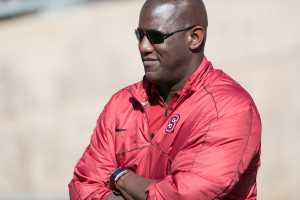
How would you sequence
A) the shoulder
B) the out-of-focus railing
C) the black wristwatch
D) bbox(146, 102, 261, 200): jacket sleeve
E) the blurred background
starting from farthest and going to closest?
the out-of-focus railing, the blurred background, the black wristwatch, the shoulder, bbox(146, 102, 261, 200): jacket sleeve

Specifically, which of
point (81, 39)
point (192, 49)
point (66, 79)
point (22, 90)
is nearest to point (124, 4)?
point (81, 39)

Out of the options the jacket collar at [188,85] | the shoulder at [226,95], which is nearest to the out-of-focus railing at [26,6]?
the jacket collar at [188,85]

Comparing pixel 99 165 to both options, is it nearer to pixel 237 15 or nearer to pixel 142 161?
pixel 142 161

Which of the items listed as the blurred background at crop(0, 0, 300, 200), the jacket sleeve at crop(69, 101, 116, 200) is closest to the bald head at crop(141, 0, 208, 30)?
the jacket sleeve at crop(69, 101, 116, 200)

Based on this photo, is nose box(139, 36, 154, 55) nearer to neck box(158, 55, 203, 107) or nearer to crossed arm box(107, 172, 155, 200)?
neck box(158, 55, 203, 107)

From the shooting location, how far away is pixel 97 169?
9.61ft

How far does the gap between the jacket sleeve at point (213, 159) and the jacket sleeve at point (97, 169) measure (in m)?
0.37

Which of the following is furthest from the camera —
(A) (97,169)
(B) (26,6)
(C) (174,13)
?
(B) (26,6)

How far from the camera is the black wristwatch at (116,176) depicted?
2.80 metres

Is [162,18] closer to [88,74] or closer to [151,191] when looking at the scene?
[151,191]

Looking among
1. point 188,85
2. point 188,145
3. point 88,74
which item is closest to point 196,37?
point 188,85

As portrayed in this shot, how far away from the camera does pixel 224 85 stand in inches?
110

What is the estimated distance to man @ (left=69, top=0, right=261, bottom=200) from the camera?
2.55 metres

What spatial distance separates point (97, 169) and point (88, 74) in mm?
3582
